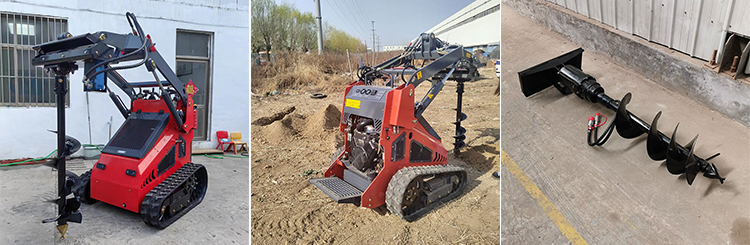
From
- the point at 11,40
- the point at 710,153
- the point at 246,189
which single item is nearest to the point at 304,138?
the point at 246,189

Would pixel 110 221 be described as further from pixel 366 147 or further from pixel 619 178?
pixel 619 178

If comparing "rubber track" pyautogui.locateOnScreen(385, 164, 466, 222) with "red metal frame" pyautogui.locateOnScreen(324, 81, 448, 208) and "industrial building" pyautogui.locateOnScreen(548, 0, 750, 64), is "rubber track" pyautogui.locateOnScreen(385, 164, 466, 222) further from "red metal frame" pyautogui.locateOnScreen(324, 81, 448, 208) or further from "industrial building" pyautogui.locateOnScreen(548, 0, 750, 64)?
"industrial building" pyautogui.locateOnScreen(548, 0, 750, 64)

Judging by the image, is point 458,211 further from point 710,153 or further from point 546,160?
point 710,153

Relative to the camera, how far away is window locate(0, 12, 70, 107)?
6.37 m

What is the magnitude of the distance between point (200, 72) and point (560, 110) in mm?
6793

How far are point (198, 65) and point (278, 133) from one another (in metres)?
2.51

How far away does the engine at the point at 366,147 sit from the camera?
13.2ft

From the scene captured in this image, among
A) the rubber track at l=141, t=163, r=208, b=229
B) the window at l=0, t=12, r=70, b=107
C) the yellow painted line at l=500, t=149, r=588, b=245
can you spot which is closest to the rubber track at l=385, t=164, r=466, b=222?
the yellow painted line at l=500, t=149, r=588, b=245

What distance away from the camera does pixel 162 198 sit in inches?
144

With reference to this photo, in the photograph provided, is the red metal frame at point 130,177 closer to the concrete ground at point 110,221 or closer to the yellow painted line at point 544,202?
the concrete ground at point 110,221

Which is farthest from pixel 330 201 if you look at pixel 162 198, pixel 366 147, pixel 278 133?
pixel 278 133

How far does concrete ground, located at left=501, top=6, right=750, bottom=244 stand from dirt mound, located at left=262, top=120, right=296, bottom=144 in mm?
3955

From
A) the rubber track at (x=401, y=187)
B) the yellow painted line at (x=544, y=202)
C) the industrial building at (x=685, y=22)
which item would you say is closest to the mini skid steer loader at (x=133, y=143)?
the rubber track at (x=401, y=187)

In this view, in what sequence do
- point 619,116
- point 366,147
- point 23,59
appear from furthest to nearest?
point 23,59 → point 366,147 → point 619,116
